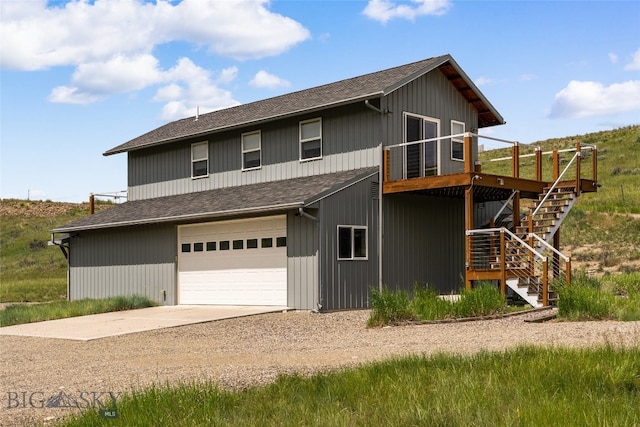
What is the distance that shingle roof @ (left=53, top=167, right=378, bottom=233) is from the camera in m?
19.9

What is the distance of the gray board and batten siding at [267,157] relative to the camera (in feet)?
70.5

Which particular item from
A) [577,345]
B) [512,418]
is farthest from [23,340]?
[512,418]

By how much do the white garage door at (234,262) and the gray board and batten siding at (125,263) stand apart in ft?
1.90

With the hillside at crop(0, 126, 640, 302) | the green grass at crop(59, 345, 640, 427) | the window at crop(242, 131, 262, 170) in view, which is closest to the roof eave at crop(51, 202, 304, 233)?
the window at crop(242, 131, 262, 170)

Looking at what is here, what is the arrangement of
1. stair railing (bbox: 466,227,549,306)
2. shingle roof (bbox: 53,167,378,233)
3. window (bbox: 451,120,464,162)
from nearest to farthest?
1. stair railing (bbox: 466,227,549,306)
2. shingle roof (bbox: 53,167,378,233)
3. window (bbox: 451,120,464,162)

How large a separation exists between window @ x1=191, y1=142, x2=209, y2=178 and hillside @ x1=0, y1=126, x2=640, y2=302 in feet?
30.0

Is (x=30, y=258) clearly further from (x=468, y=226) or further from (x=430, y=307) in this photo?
(x=430, y=307)

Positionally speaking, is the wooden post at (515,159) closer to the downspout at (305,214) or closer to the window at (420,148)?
the window at (420,148)

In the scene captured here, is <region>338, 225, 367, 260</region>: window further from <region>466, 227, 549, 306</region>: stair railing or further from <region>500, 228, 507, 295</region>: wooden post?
<region>500, 228, 507, 295</region>: wooden post

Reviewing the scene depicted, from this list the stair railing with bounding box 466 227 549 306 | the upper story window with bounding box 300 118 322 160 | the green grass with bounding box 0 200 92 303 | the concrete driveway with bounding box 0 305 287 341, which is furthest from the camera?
the green grass with bounding box 0 200 92 303

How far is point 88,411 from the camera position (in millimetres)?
7230

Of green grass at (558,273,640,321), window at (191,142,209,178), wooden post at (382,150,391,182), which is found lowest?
green grass at (558,273,640,321)

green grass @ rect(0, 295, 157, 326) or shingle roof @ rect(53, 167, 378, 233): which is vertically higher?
shingle roof @ rect(53, 167, 378, 233)

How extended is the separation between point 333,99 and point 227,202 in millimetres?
4263
